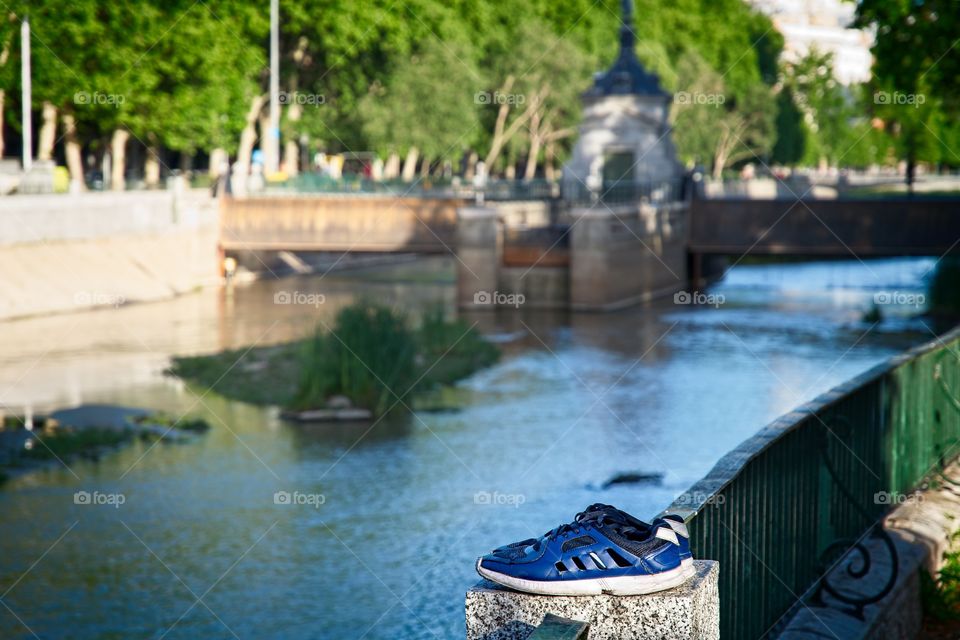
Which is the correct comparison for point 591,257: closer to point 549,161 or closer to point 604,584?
point 604,584

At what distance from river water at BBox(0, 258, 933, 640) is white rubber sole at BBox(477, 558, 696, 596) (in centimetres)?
867

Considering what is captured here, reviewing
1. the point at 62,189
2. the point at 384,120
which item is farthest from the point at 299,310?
the point at 384,120

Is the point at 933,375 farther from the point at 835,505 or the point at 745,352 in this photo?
the point at 745,352

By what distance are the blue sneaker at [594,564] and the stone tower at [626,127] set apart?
150 ft

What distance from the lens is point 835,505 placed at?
1006cm

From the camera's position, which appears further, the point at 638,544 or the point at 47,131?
the point at 47,131

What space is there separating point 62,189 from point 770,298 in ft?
79.6

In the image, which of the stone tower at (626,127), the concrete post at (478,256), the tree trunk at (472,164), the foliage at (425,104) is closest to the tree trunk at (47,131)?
the foliage at (425,104)

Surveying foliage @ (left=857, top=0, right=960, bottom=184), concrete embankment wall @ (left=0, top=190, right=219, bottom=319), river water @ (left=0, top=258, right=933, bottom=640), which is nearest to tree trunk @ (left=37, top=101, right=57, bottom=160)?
concrete embankment wall @ (left=0, top=190, right=219, bottom=319)

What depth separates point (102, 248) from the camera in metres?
47.6

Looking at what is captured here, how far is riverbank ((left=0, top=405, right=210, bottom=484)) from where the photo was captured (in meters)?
22.5

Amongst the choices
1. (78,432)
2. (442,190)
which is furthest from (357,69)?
(78,432)

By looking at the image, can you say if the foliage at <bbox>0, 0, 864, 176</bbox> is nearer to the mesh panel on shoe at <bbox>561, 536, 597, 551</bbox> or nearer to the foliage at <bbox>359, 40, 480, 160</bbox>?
the foliage at <bbox>359, 40, 480, 160</bbox>

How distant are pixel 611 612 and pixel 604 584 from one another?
0.11 m
